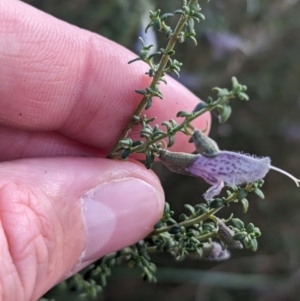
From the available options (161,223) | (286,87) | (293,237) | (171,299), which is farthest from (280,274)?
(161,223)

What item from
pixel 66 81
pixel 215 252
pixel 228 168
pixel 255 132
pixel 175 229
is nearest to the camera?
pixel 228 168

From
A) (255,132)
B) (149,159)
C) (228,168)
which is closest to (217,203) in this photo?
(228,168)

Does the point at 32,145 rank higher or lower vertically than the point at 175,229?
lower

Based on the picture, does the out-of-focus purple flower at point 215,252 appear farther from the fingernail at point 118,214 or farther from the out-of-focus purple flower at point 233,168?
the out-of-focus purple flower at point 233,168

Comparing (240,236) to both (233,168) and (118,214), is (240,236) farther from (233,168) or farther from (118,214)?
(118,214)

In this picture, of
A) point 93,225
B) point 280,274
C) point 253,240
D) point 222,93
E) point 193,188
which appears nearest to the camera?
point 222,93

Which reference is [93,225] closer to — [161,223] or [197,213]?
[161,223]
